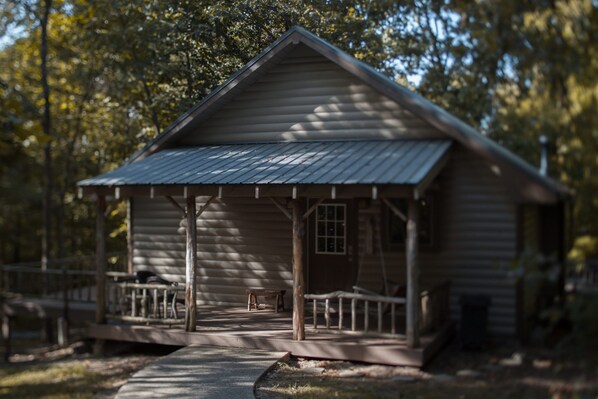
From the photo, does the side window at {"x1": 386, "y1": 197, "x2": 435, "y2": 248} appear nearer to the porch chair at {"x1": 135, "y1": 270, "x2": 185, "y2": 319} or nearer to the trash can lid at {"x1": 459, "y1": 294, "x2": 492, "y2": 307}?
the trash can lid at {"x1": 459, "y1": 294, "x2": 492, "y2": 307}

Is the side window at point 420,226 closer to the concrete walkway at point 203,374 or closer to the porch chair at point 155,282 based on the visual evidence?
the concrete walkway at point 203,374

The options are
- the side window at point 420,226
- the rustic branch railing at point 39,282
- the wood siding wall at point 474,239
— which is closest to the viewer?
the wood siding wall at point 474,239

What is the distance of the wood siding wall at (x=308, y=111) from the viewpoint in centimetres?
1119

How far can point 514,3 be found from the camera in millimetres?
6613

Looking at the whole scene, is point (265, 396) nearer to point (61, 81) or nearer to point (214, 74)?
point (214, 74)

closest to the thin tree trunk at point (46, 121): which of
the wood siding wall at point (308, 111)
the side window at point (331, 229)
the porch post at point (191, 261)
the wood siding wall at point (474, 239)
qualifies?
the wood siding wall at point (308, 111)

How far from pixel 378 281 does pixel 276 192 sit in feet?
10.6

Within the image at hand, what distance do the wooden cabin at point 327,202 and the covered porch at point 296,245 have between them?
0.13 ft

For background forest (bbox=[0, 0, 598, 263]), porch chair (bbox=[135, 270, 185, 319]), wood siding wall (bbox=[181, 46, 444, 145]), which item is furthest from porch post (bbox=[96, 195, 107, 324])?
wood siding wall (bbox=[181, 46, 444, 145])

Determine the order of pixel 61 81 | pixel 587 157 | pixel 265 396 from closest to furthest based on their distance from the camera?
pixel 587 157
pixel 265 396
pixel 61 81

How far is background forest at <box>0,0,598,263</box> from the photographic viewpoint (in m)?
6.27

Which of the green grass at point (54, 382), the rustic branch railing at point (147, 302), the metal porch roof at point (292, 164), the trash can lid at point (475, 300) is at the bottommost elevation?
the green grass at point (54, 382)

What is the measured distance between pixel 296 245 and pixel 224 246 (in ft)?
12.4

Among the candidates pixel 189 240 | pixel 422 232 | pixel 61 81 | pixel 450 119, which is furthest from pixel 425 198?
pixel 61 81
